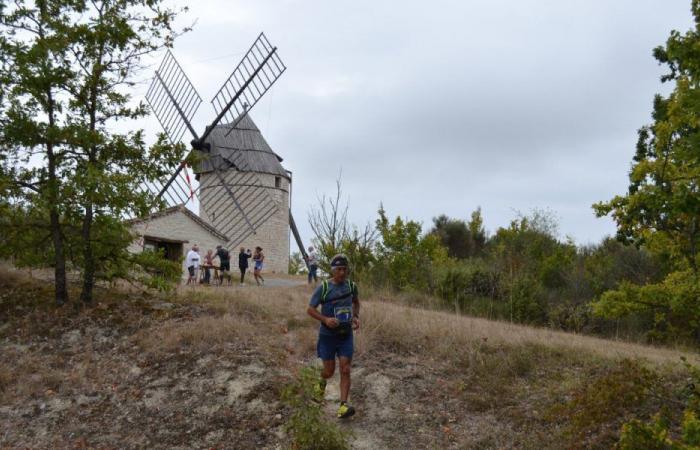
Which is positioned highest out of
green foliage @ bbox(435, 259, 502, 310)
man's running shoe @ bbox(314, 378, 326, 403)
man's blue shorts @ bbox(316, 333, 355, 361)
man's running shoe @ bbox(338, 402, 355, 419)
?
green foliage @ bbox(435, 259, 502, 310)

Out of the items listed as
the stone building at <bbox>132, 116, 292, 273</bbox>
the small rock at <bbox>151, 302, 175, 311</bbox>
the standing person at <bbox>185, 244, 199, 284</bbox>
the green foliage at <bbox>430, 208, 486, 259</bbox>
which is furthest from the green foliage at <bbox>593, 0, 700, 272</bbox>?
the green foliage at <bbox>430, 208, 486, 259</bbox>

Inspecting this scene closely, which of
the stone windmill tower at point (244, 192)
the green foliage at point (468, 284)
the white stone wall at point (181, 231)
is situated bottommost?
the green foliage at point (468, 284)

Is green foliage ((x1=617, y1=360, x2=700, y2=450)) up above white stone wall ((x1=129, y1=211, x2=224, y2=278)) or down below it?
below

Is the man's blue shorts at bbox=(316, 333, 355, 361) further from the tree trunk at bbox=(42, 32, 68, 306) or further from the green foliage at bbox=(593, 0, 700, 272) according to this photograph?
the tree trunk at bbox=(42, 32, 68, 306)

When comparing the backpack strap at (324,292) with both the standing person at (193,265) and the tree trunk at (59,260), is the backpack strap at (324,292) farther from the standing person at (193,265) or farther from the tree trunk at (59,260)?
the standing person at (193,265)

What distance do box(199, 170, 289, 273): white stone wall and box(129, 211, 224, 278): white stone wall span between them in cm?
204

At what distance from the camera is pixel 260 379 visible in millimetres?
9750

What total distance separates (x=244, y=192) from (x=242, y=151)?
233 cm

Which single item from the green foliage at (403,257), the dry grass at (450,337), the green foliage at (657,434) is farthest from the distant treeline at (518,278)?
the green foliage at (657,434)

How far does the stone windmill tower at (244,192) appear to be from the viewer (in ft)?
96.6

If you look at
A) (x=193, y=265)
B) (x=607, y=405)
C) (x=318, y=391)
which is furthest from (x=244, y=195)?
(x=607, y=405)

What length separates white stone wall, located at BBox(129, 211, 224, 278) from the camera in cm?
2519

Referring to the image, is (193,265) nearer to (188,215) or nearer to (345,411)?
(188,215)

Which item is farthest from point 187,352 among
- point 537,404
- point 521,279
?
point 521,279
